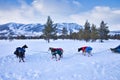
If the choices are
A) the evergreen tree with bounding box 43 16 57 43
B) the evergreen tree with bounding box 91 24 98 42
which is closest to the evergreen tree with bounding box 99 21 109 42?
the evergreen tree with bounding box 91 24 98 42

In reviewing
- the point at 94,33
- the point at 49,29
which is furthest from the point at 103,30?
the point at 49,29

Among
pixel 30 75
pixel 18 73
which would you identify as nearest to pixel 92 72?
pixel 30 75

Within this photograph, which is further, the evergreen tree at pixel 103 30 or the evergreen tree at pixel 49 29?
the evergreen tree at pixel 103 30

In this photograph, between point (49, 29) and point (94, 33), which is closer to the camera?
Result: point (49, 29)

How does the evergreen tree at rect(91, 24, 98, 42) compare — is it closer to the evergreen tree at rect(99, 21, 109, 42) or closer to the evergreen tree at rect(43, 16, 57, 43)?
the evergreen tree at rect(99, 21, 109, 42)

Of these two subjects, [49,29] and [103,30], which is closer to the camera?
[49,29]

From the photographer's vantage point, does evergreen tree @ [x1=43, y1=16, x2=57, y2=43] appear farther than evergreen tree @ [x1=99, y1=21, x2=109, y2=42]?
No

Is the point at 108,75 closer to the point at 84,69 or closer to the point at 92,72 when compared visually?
the point at 92,72

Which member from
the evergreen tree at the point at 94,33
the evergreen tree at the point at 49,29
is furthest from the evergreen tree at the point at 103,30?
the evergreen tree at the point at 49,29

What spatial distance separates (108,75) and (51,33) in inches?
2081

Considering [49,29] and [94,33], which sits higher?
[49,29]

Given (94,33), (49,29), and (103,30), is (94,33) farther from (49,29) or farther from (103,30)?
(49,29)

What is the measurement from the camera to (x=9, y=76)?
10797 millimetres

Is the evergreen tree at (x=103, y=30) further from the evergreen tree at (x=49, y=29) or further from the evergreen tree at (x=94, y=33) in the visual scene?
Result: the evergreen tree at (x=49, y=29)
